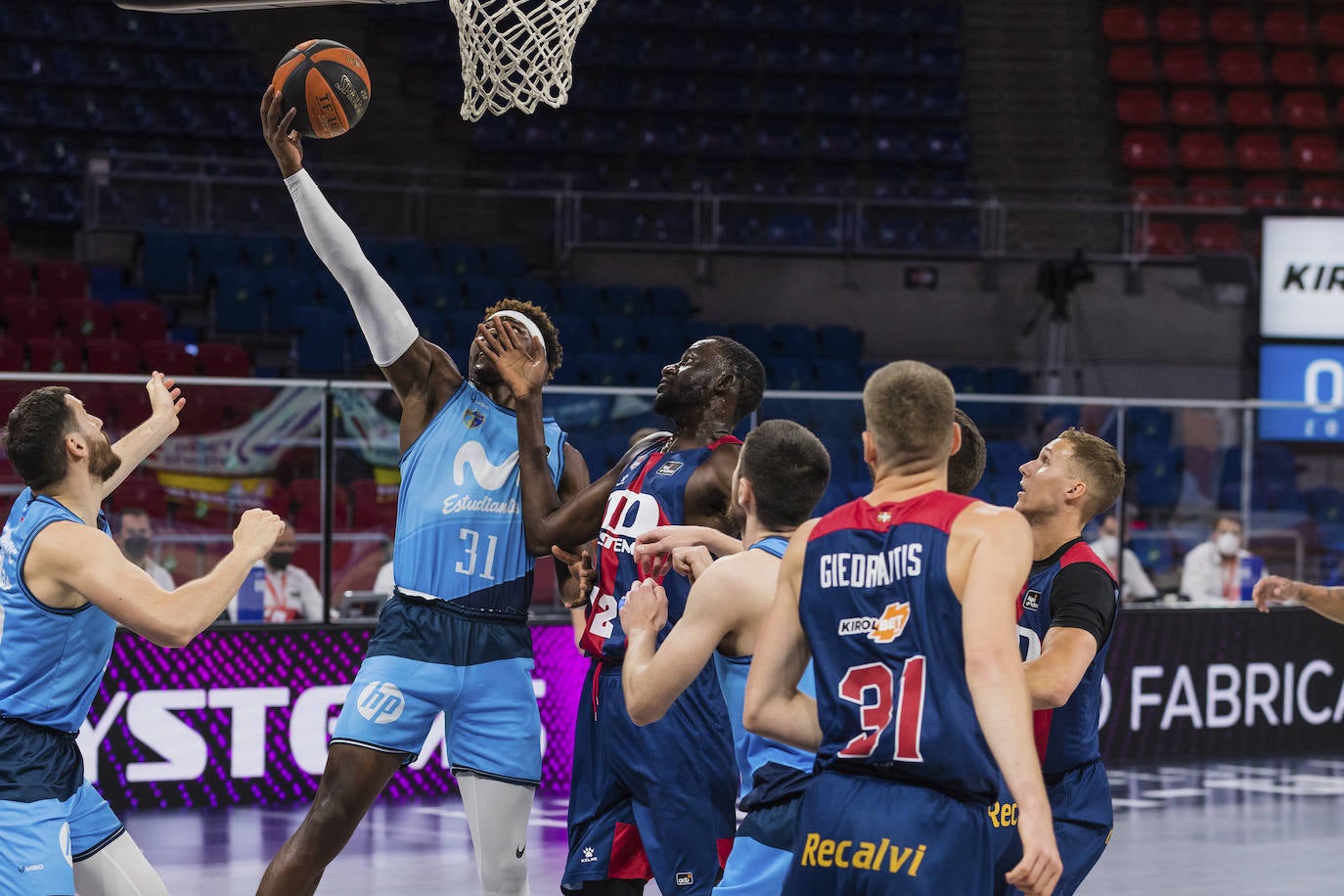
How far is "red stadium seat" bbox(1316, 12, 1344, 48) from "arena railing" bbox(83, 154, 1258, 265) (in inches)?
210

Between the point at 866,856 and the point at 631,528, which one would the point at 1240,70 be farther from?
the point at 866,856

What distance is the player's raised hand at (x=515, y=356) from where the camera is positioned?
519cm

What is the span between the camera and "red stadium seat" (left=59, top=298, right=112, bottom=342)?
13.5 meters

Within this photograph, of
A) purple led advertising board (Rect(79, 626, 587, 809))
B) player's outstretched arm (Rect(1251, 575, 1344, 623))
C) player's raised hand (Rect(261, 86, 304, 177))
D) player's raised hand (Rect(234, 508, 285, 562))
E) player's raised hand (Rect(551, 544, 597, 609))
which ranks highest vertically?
player's raised hand (Rect(261, 86, 304, 177))

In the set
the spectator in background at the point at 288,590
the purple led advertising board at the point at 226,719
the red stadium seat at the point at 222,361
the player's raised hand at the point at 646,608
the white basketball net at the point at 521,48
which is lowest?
the purple led advertising board at the point at 226,719

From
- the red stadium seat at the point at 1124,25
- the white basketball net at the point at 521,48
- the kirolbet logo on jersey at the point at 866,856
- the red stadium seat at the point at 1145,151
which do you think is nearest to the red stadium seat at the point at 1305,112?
the red stadium seat at the point at 1145,151

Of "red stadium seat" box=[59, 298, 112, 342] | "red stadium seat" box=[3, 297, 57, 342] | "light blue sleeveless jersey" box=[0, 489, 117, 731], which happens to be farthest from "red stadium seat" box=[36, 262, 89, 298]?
"light blue sleeveless jersey" box=[0, 489, 117, 731]

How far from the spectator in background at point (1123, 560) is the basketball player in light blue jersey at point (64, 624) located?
7817 mm

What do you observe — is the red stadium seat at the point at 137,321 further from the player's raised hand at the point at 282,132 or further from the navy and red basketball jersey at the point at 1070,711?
the navy and red basketball jersey at the point at 1070,711

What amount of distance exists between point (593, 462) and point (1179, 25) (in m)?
14.3

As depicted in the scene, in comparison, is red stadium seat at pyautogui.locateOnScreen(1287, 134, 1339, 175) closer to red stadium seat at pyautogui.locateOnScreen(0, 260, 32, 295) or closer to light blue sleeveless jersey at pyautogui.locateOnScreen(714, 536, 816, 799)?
red stadium seat at pyautogui.locateOnScreen(0, 260, 32, 295)

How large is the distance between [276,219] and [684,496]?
11288mm

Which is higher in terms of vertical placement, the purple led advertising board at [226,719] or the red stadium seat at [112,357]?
the red stadium seat at [112,357]

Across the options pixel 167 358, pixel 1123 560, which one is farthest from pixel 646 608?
pixel 167 358
